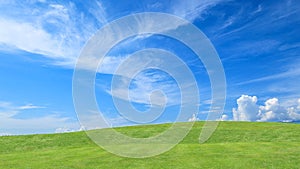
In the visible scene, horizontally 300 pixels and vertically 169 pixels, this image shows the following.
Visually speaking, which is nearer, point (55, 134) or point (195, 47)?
point (195, 47)

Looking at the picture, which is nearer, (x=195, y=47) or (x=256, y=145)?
(x=195, y=47)

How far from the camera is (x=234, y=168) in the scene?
1105 inches

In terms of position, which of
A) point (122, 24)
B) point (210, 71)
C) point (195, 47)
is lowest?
point (210, 71)

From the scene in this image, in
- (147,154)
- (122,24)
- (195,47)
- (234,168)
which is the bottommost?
(234,168)

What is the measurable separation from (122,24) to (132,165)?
13.6 meters

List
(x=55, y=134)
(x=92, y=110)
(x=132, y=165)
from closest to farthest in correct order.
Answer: (x=92, y=110), (x=132, y=165), (x=55, y=134)

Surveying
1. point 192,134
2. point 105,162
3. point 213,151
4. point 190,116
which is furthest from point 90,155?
point 192,134

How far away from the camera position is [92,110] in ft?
65.7

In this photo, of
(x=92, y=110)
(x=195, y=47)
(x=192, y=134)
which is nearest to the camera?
(x=92, y=110)

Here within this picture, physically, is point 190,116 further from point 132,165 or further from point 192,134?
point 192,134

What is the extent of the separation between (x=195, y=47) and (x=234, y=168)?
38.8 ft

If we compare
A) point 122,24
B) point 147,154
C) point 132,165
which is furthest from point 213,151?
point 122,24

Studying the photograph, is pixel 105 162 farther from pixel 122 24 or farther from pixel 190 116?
pixel 122 24

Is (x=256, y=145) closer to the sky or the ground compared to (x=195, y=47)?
closer to the ground
